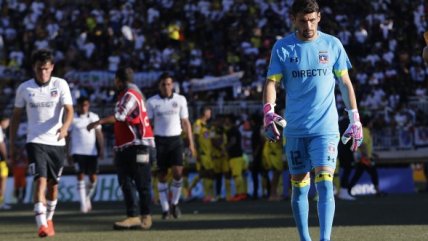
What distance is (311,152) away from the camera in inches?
406

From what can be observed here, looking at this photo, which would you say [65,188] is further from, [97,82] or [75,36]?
[75,36]

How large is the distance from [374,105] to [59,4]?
13146 millimetres

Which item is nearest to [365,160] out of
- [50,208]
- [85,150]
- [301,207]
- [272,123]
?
[85,150]

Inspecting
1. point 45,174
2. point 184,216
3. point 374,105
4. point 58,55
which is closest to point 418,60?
point 374,105

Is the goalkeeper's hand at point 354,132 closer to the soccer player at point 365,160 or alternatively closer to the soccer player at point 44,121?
the soccer player at point 44,121

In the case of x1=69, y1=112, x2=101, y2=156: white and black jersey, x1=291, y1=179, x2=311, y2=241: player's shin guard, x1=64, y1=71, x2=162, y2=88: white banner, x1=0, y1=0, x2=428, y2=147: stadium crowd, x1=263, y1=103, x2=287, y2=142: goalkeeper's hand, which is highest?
x1=0, y1=0, x2=428, y2=147: stadium crowd

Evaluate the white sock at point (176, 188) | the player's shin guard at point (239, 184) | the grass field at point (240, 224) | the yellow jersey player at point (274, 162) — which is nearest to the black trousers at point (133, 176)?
the grass field at point (240, 224)

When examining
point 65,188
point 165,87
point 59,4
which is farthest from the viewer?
point 59,4

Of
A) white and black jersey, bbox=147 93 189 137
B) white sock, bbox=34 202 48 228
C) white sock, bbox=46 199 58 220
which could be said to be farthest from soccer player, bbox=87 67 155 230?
white and black jersey, bbox=147 93 189 137

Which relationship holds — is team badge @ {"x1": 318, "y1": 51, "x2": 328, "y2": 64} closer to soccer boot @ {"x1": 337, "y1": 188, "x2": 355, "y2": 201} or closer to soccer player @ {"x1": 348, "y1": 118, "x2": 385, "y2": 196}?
soccer boot @ {"x1": 337, "y1": 188, "x2": 355, "y2": 201}

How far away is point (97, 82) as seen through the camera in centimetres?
3438

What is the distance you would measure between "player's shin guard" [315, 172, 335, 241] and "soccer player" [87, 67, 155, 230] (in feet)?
16.8

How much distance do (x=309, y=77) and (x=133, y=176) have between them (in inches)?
212

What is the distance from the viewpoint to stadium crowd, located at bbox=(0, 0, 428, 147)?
34469mm
